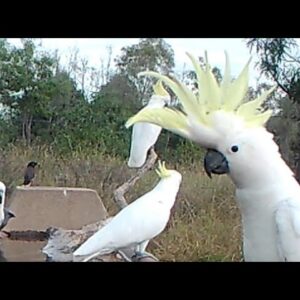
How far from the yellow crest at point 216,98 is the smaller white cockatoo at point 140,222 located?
1.55 ft

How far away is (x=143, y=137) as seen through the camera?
2.65 metres

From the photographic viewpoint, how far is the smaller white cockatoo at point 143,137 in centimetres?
263

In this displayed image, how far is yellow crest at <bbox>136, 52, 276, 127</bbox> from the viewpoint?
7.23ft

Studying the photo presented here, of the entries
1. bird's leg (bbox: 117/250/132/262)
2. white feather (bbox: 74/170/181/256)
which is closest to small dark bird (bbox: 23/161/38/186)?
white feather (bbox: 74/170/181/256)

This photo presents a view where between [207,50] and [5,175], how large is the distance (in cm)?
89

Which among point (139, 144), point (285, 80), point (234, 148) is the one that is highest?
point (285, 80)

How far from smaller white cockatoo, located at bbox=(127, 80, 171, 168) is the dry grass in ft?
0.16

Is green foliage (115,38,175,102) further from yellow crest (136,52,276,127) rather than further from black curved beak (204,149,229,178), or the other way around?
black curved beak (204,149,229,178)

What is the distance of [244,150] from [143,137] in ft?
1.86

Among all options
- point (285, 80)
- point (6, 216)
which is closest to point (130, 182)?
point (6, 216)

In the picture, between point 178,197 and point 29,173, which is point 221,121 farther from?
point 29,173
